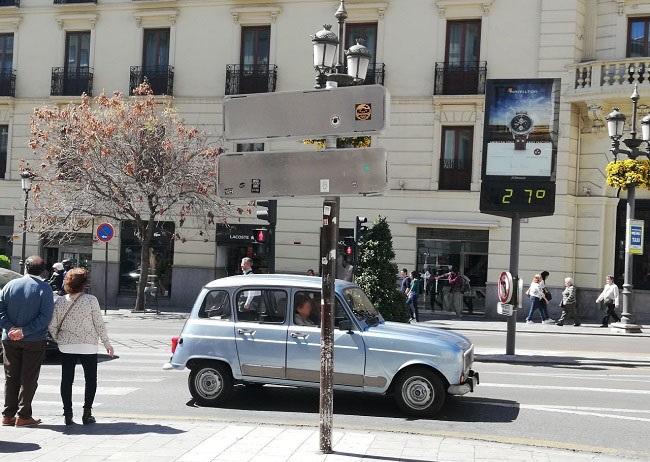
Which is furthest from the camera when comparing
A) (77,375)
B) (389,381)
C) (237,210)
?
(237,210)

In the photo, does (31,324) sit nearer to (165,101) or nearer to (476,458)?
(476,458)

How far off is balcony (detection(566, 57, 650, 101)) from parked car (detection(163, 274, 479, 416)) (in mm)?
17756

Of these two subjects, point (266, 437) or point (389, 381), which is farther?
point (389, 381)

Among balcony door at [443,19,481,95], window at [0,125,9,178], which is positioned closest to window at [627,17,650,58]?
balcony door at [443,19,481,95]

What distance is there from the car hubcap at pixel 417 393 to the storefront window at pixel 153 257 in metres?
22.2

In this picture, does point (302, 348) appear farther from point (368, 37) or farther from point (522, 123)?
point (368, 37)

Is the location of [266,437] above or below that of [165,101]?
below

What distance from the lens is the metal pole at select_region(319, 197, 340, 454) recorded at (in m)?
7.60

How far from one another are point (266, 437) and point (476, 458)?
2076 mm

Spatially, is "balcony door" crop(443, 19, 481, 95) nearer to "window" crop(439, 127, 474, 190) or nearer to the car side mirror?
"window" crop(439, 127, 474, 190)

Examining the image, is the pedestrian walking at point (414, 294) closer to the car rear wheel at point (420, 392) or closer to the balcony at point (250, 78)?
the balcony at point (250, 78)

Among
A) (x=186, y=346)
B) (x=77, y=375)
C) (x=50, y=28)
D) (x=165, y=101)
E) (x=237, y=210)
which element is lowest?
(x=77, y=375)

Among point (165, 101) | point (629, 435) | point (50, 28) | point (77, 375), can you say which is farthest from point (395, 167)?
point (629, 435)

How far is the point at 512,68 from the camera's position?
91.7 feet
